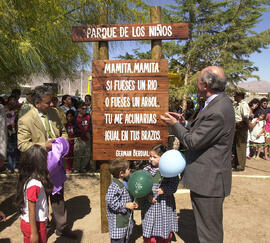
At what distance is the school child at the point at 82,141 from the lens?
6336 mm

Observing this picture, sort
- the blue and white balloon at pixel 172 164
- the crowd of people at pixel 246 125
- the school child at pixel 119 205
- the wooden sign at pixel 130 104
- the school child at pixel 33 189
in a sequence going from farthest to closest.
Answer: the crowd of people at pixel 246 125 → the wooden sign at pixel 130 104 → the school child at pixel 119 205 → the blue and white balloon at pixel 172 164 → the school child at pixel 33 189

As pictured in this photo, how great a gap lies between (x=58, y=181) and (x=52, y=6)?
3196mm

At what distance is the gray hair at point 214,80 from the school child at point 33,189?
174 cm

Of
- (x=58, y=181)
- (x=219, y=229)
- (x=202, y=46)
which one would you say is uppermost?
(x=202, y=46)

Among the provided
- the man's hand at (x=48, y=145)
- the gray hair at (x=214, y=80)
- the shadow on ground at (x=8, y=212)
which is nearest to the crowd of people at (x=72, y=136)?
the shadow on ground at (x=8, y=212)

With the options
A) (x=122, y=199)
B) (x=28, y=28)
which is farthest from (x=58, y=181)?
(x=28, y=28)

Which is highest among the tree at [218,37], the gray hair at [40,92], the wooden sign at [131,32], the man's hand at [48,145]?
the tree at [218,37]

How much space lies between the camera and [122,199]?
8.57 feet

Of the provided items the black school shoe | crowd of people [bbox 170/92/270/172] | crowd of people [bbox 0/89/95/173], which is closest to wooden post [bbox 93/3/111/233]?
the black school shoe

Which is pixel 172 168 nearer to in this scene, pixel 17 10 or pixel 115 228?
pixel 115 228

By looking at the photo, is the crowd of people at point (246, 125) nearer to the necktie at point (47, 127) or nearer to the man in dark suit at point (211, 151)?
the man in dark suit at point (211, 151)

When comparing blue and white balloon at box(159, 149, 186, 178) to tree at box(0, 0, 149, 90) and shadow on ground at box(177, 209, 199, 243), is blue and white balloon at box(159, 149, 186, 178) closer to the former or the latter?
shadow on ground at box(177, 209, 199, 243)

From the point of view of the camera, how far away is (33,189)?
2221 millimetres

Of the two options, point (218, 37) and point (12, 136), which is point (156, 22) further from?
point (218, 37)
